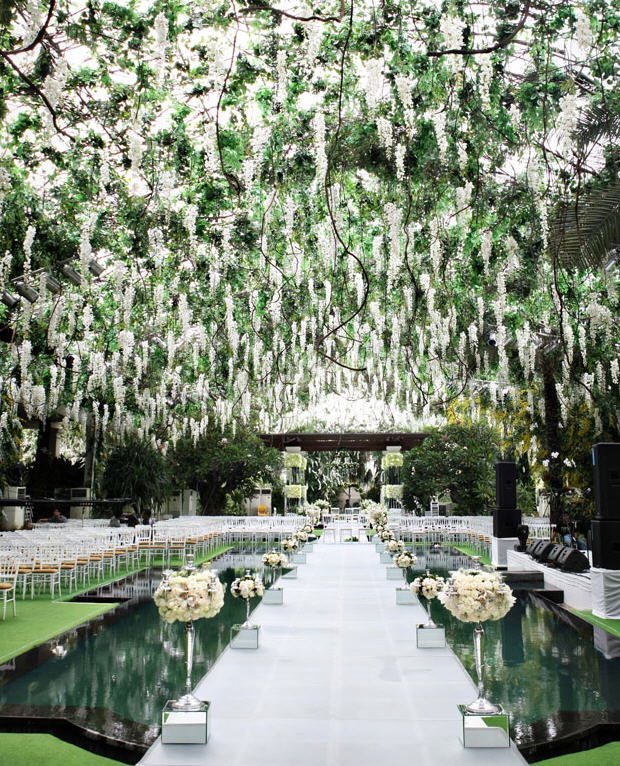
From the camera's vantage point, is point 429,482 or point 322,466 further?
point 322,466

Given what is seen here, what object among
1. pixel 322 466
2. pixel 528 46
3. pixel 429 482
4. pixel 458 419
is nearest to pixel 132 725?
pixel 528 46

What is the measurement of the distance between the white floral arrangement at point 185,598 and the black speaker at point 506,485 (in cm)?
950

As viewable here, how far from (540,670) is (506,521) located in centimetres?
727

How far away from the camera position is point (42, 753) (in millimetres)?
3961

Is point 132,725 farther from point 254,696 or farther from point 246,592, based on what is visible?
point 246,592

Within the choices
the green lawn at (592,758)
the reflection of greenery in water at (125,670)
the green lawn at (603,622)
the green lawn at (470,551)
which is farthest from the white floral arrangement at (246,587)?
the green lawn at (470,551)

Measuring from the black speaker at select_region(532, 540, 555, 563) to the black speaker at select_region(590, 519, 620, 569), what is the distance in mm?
2945

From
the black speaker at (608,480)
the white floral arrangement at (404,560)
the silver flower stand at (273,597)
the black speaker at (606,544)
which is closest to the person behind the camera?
the black speaker at (606,544)

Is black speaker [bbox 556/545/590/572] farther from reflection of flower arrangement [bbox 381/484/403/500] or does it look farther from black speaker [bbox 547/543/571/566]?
reflection of flower arrangement [bbox 381/484/403/500]

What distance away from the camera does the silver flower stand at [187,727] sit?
3.80 m

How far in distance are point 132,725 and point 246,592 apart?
208 cm

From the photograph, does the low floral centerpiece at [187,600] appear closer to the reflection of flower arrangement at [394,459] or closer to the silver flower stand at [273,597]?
the silver flower stand at [273,597]

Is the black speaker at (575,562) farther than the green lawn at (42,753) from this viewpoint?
Yes

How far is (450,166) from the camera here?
5.85m
